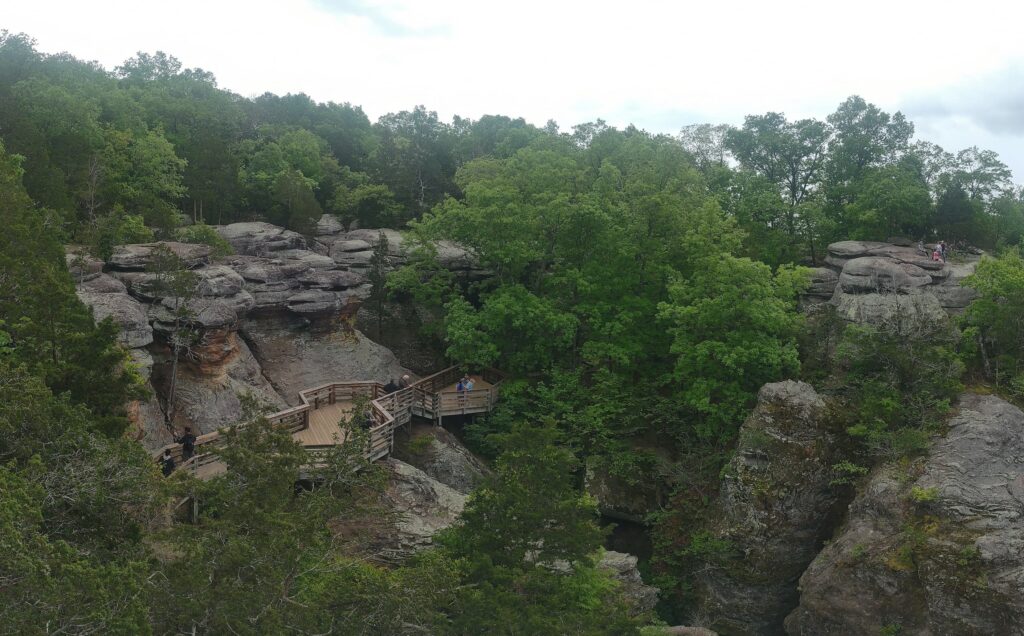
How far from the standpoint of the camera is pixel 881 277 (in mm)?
24531

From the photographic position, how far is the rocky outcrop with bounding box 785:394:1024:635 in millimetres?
15289

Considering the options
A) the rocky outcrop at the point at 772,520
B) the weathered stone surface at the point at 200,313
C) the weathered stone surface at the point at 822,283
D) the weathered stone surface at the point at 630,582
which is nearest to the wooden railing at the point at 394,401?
the weathered stone surface at the point at 200,313

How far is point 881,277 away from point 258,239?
79.6ft

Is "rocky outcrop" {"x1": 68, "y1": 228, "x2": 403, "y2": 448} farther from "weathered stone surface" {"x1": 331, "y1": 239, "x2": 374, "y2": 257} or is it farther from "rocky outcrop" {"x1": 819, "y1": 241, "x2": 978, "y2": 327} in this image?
"rocky outcrop" {"x1": 819, "y1": 241, "x2": 978, "y2": 327}

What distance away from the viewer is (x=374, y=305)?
28.7 metres

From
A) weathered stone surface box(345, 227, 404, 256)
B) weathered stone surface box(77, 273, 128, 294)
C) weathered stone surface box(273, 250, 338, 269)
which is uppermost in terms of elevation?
weathered stone surface box(345, 227, 404, 256)

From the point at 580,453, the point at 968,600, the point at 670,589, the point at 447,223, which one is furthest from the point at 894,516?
the point at 447,223

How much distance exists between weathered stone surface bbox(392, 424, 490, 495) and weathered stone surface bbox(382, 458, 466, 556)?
9.47 ft

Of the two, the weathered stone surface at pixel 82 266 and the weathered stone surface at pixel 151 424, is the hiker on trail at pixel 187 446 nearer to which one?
the weathered stone surface at pixel 151 424

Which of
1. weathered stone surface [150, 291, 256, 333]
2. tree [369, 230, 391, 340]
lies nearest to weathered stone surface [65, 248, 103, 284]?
weathered stone surface [150, 291, 256, 333]

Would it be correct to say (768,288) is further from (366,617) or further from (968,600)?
(366,617)

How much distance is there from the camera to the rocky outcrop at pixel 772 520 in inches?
776

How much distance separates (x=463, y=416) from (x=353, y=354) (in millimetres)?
4892

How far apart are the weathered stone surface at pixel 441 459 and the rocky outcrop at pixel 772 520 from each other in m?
7.56
